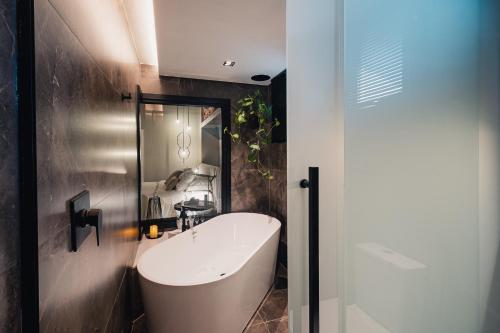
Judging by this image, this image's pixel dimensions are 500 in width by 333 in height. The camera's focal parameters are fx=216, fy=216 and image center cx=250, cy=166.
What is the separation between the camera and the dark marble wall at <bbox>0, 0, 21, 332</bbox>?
40cm

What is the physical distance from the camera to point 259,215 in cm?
275

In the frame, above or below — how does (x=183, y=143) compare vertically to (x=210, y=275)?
above

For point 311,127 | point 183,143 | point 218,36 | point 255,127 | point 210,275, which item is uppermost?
point 218,36

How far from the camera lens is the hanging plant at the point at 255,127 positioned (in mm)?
2637

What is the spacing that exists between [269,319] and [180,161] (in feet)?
6.49

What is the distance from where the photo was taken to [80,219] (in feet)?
2.30

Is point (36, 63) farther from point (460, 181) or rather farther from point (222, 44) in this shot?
point (222, 44)

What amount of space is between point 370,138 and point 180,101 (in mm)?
2369

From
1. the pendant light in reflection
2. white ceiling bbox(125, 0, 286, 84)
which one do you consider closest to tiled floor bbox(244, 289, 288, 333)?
the pendant light in reflection

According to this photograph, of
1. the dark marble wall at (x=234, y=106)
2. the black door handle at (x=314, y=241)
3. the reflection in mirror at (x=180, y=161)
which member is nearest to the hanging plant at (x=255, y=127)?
the dark marble wall at (x=234, y=106)

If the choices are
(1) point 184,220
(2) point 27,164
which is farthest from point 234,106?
(2) point 27,164

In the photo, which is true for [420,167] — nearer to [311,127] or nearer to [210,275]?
[311,127]

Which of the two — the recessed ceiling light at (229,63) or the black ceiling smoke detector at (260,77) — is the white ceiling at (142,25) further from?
the black ceiling smoke detector at (260,77)

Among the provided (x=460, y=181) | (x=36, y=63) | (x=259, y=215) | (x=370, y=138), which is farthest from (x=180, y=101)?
(x=460, y=181)
